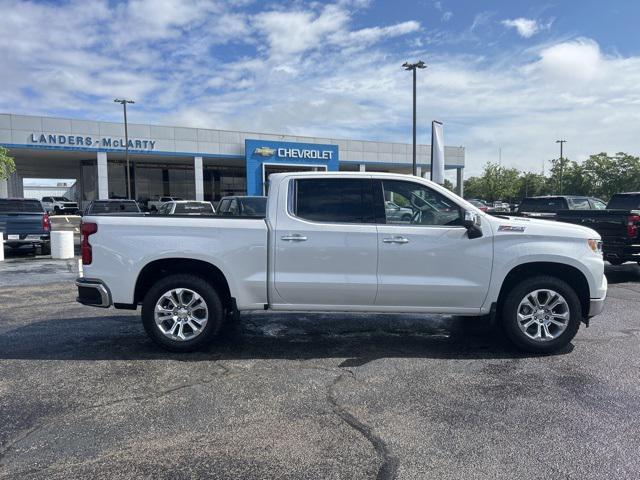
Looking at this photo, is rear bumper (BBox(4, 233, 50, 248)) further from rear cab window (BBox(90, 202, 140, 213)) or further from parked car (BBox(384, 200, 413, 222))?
parked car (BBox(384, 200, 413, 222))

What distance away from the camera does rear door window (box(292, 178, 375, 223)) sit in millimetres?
5215

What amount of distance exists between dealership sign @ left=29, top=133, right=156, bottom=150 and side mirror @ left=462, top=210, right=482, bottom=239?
1514 inches

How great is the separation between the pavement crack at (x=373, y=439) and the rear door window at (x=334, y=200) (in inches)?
67.9

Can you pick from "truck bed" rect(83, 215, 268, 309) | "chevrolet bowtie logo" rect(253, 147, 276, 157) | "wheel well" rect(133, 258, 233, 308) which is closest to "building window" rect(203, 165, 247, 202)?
"chevrolet bowtie logo" rect(253, 147, 276, 157)

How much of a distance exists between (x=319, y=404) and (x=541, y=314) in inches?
108

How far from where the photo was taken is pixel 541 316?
17.2 ft

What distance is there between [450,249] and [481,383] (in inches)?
54.1

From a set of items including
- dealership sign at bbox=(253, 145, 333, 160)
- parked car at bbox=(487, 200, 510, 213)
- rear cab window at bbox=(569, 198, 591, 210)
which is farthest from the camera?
dealership sign at bbox=(253, 145, 333, 160)

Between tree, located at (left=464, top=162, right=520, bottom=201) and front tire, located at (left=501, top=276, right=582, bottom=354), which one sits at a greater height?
tree, located at (left=464, top=162, right=520, bottom=201)

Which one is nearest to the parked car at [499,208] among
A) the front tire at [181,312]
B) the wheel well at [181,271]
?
the wheel well at [181,271]

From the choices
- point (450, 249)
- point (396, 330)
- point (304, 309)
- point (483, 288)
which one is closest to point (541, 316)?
point (483, 288)

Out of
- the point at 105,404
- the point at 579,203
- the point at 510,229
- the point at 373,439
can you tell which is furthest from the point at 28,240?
the point at 579,203

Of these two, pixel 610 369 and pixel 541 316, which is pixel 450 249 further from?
pixel 610 369

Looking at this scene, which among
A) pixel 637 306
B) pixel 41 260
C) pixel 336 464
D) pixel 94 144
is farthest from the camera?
pixel 94 144
